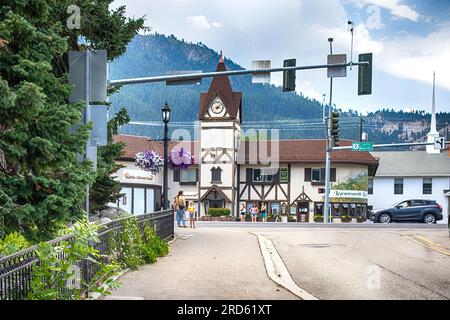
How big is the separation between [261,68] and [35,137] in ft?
12.4

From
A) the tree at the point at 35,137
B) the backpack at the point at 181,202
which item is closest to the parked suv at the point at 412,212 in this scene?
the backpack at the point at 181,202

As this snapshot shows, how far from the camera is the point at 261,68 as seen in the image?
4875 mm

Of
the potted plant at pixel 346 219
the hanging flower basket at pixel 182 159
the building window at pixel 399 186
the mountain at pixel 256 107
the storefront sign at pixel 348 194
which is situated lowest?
the potted plant at pixel 346 219

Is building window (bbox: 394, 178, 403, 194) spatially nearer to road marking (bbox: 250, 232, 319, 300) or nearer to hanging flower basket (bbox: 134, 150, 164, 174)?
hanging flower basket (bbox: 134, 150, 164, 174)

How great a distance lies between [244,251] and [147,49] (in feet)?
33.3

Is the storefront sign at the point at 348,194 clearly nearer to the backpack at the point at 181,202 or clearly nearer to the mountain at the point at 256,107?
the backpack at the point at 181,202

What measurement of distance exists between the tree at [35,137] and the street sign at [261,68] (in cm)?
292

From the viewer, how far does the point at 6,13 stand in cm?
736

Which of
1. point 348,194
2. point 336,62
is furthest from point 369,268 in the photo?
point 348,194

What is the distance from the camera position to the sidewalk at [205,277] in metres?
6.19

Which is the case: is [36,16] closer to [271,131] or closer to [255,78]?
[255,78]

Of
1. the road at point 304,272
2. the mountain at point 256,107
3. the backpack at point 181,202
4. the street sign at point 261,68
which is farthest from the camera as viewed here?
the backpack at point 181,202

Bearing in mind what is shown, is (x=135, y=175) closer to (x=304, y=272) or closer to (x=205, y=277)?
(x=205, y=277)
